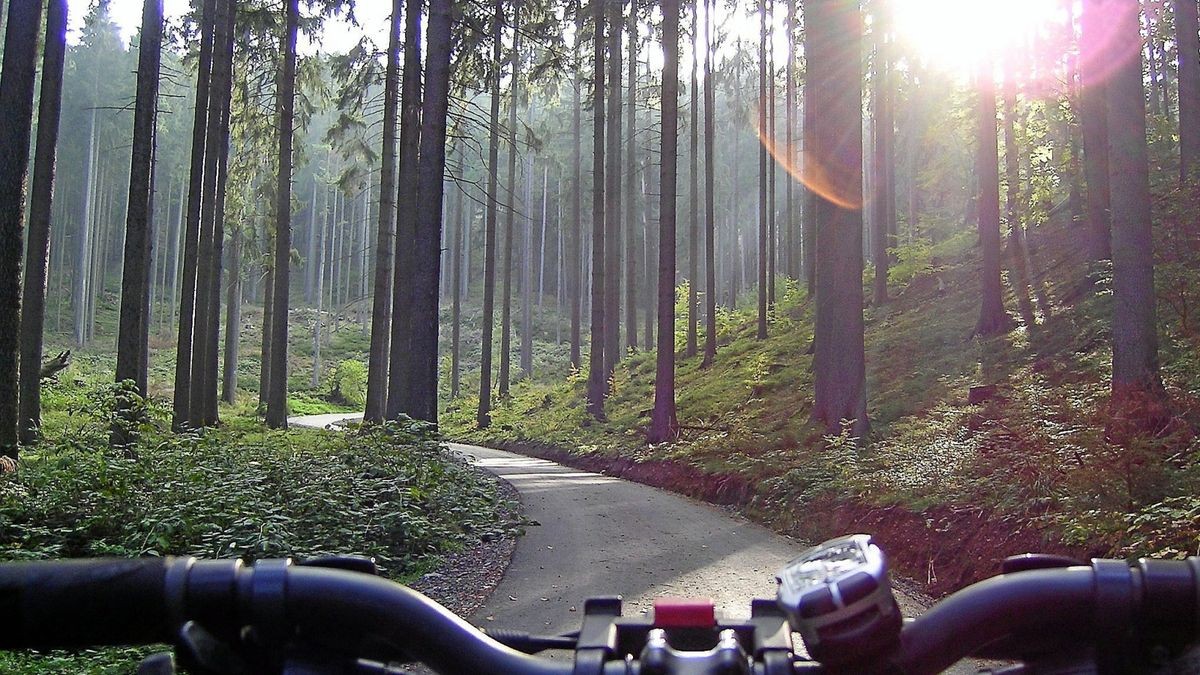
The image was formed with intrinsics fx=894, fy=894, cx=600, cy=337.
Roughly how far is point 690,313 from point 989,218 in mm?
13786

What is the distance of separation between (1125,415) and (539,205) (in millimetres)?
71035

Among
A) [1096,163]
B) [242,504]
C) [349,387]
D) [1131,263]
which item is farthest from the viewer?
[349,387]

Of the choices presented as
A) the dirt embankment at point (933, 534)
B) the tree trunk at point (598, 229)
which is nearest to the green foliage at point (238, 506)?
the dirt embankment at point (933, 534)

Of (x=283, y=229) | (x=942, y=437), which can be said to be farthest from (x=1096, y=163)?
(x=283, y=229)

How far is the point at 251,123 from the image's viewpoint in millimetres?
27328

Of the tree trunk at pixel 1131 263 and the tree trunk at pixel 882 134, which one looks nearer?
the tree trunk at pixel 1131 263

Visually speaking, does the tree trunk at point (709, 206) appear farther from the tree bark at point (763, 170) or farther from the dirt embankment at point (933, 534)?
the dirt embankment at point (933, 534)

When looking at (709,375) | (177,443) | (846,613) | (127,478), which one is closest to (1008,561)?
(846,613)

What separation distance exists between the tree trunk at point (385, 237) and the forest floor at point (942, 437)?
4890 millimetres

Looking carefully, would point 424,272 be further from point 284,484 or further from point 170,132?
point 170,132

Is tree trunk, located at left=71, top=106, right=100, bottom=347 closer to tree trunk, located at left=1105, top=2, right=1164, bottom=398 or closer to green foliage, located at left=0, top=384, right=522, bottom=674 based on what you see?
green foliage, located at left=0, top=384, right=522, bottom=674

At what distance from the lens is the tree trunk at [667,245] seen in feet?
67.5

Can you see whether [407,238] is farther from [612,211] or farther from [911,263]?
[911,263]

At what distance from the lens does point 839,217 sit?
16.4 m
